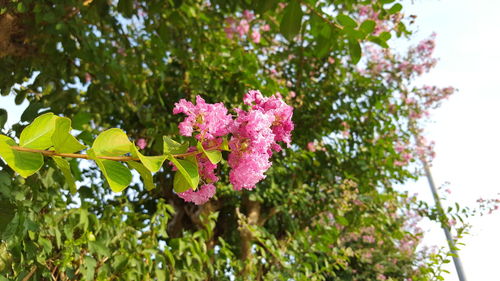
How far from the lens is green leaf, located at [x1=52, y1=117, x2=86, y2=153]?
57cm

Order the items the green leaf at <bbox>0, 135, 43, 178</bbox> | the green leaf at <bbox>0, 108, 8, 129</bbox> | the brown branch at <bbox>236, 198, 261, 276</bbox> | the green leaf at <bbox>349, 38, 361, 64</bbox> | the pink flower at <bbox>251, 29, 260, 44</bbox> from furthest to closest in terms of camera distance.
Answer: the pink flower at <bbox>251, 29, 260, 44</bbox>
the brown branch at <bbox>236, 198, 261, 276</bbox>
the green leaf at <bbox>349, 38, 361, 64</bbox>
the green leaf at <bbox>0, 108, 8, 129</bbox>
the green leaf at <bbox>0, 135, 43, 178</bbox>

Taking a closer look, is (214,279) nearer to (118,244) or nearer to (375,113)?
(118,244)

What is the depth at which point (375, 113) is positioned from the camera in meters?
3.58

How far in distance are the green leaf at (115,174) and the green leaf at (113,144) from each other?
14 millimetres

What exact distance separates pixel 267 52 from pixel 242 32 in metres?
0.32

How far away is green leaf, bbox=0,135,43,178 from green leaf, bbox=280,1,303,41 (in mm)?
982

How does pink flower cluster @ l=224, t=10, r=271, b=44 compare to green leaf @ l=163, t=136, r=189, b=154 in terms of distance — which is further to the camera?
pink flower cluster @ l=224, t=10, r=271, b=44

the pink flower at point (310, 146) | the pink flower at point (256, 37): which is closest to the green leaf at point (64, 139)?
the pink flower at point (310, 146)

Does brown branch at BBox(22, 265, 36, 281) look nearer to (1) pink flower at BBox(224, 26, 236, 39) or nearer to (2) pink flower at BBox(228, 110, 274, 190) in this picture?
(2) pink flower at BBox(228, 110, 274, 190)

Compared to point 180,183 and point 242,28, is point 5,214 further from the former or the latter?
point 242,28

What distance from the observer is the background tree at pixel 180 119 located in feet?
4.80

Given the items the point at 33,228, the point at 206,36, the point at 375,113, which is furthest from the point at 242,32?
the point at 33,228

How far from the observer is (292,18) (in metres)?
1.38

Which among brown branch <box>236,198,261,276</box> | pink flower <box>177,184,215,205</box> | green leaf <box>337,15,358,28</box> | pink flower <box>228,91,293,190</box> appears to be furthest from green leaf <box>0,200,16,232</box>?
brown branch <box>236,198,261,276</box>
